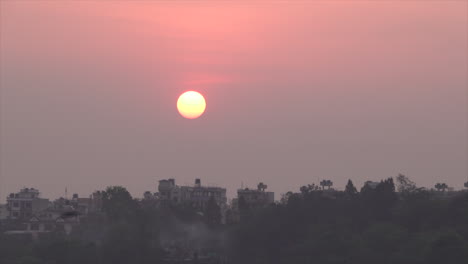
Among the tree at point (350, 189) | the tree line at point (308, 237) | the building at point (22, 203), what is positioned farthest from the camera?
the building at point (22, 203)

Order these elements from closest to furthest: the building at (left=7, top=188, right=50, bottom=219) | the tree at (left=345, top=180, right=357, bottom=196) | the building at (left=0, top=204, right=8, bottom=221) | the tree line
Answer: the tree line → the tree at (left=345, top=180, right=357, bottom=196) → the building at (left=7, top=188, right=50, bottom=219) → the building at (left=0, top=204, right=8, bottom=221)

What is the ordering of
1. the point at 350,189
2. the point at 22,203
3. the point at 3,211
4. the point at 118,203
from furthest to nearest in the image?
1. the point at 3,211
2. the point at 22,203
3. the point at 118,203
4. the point at 350,189

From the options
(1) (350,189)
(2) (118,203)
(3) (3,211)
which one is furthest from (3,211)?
(1) (350,189)

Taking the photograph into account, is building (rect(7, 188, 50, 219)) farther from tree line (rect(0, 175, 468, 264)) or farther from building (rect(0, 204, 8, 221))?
tree line (rect(0, 175, 468, 264))

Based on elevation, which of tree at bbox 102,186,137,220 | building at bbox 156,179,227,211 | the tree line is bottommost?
the tree line

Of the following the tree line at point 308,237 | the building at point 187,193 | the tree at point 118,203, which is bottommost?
the tree line at point 308,237

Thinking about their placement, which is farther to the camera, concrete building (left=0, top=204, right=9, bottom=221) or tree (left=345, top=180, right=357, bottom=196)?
concrete building (left=0, top=204, right=9, bottom=221)

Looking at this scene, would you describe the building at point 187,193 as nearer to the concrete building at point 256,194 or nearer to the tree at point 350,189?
the concrete building at point 256,194

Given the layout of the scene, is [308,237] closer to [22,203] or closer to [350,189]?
[350,189]

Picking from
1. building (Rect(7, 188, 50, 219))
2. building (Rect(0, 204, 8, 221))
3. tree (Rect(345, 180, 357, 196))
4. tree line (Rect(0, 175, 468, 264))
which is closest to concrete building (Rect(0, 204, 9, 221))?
building (Rect(0, 204, 8, 221))

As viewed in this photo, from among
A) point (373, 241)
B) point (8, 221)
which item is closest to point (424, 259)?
point (373, 241)

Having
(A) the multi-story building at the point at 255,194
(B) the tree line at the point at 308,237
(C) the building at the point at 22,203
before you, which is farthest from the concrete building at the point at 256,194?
(B) the tree line at the point at 308,237

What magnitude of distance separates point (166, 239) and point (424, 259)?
116ft

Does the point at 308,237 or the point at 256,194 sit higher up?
the point at 256,194
